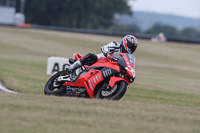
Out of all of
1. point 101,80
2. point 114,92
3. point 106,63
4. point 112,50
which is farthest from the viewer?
point 112,50

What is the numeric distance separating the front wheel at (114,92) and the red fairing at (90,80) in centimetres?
16

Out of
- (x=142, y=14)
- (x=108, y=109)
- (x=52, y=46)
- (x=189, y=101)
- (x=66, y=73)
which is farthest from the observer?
(x=142, y=14)

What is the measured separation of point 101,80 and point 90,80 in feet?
0.85

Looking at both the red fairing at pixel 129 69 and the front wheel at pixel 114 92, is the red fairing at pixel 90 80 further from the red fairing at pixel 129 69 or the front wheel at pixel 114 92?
the red fairing at pixel 129 69

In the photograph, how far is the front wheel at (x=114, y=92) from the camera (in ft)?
27.0

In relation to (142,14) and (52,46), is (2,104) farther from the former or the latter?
(142,14)

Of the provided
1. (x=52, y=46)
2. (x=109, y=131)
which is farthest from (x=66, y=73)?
(x=52, y=46)

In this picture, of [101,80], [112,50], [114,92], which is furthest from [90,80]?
[112,50]

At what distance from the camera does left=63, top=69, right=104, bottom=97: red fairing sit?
856 cm

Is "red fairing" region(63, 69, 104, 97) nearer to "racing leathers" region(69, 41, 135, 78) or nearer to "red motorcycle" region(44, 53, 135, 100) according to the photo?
"red motorcycle" region(44, 53, 135, 100)

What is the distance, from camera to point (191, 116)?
7.23m

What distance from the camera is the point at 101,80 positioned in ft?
27.9

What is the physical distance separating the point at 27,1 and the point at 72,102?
82.3m

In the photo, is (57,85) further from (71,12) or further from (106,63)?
(71,12)
